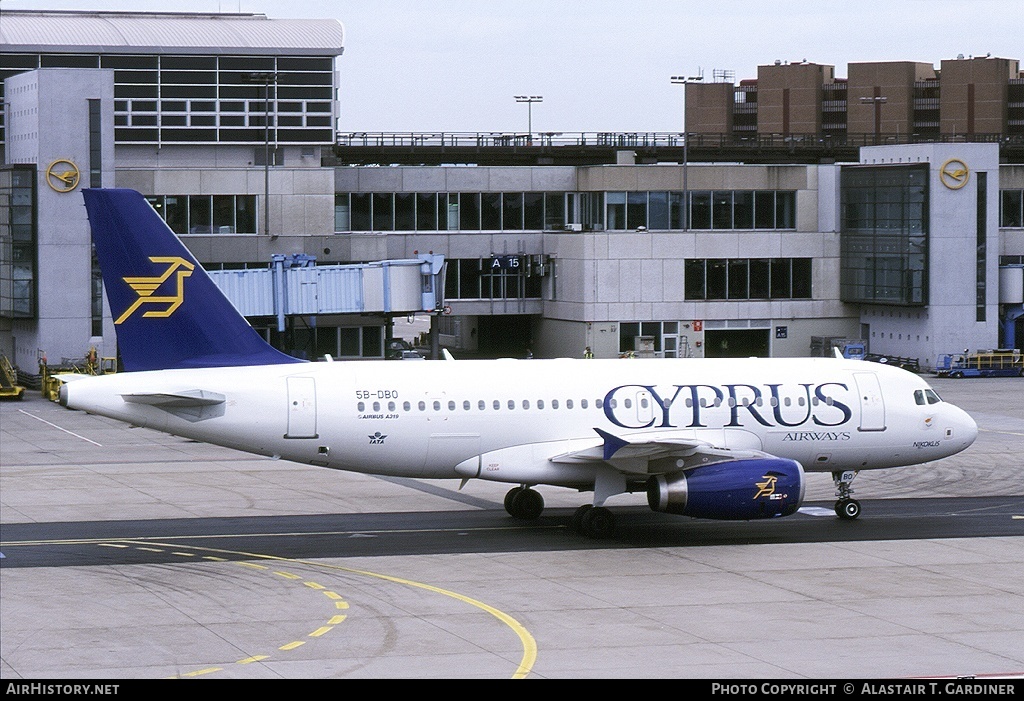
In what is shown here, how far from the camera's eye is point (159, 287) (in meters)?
34.3

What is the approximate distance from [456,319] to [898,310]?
106 feet

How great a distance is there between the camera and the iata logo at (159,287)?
34.2 m

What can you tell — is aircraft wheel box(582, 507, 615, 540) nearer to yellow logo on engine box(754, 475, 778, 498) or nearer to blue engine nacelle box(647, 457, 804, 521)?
blue engine nacelle box(647, 457, 804, 521)

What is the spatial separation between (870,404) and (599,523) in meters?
7.99

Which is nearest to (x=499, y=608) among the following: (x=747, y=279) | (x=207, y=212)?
(x=207, y=212)

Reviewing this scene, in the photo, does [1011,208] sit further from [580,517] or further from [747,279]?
[580,517]

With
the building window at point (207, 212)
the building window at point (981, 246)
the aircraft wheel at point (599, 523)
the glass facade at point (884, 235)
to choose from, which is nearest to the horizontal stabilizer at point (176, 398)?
the aircraft wheel at point (599, 523)

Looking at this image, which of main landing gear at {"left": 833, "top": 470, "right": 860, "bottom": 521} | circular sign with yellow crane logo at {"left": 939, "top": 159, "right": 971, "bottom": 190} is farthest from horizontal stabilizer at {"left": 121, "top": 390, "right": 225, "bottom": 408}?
circular sign with yellow crane logo at {"left": 939, "top": 159, "right": 971, "bottom": 190}

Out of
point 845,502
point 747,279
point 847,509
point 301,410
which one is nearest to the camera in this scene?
point 301,410

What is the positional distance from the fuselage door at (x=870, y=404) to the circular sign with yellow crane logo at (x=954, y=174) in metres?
51.8

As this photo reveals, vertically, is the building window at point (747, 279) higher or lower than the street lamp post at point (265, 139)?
lower

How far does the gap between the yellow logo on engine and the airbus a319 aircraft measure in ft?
0.11

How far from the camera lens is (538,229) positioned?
95062 mm

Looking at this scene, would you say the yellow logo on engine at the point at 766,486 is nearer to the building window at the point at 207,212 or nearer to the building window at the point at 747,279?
the building window at the point at 747,279
